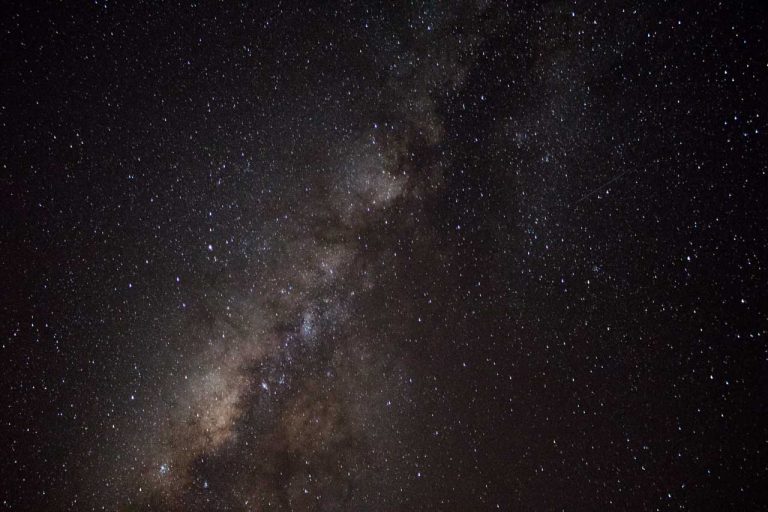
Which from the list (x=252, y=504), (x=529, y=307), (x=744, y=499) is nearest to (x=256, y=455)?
(x=252, y=504)

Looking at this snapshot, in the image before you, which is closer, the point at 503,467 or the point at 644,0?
the point at 644,0

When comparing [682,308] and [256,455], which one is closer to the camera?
[682,308]

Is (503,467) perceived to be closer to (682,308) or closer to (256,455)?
(682,308)

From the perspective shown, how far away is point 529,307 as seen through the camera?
5.69 ft

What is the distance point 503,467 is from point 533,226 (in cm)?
111

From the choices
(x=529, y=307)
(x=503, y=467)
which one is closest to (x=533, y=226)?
(x=529, y=307)

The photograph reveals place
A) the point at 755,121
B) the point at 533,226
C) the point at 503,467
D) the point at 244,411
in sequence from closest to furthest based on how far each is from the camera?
the point at 755,121 < the point at 533,226 < the point at 503,467 < the point at 244,411

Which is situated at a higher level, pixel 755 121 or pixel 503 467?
pixel 755 121

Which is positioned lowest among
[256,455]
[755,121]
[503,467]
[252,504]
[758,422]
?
[758,422]

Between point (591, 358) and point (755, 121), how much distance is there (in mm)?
922

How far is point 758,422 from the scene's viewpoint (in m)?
1.24

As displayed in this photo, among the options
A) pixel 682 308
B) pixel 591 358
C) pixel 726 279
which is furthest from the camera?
pixel 591 358

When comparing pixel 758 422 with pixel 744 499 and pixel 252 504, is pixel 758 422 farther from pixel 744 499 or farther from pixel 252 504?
pixel 252 504

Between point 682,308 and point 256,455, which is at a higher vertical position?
point 256,455
